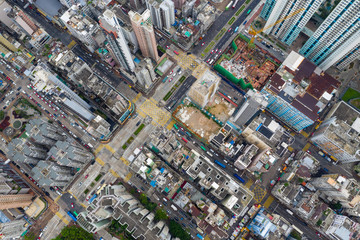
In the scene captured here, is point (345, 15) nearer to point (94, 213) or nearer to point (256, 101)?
point (256, 101)

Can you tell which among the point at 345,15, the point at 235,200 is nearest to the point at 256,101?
the point at 235,200

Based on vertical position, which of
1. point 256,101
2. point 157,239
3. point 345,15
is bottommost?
point 157,239

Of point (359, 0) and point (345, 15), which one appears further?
point (345, 15)

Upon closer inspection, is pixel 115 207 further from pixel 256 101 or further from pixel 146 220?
pixel 256 101

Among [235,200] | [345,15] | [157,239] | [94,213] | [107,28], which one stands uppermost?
[345,15]

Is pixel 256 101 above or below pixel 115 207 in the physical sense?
above

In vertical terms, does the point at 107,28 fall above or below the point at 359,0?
below

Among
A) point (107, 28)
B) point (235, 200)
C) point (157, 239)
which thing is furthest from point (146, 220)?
point (107, 28)

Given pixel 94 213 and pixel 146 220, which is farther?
pixel 146 220
